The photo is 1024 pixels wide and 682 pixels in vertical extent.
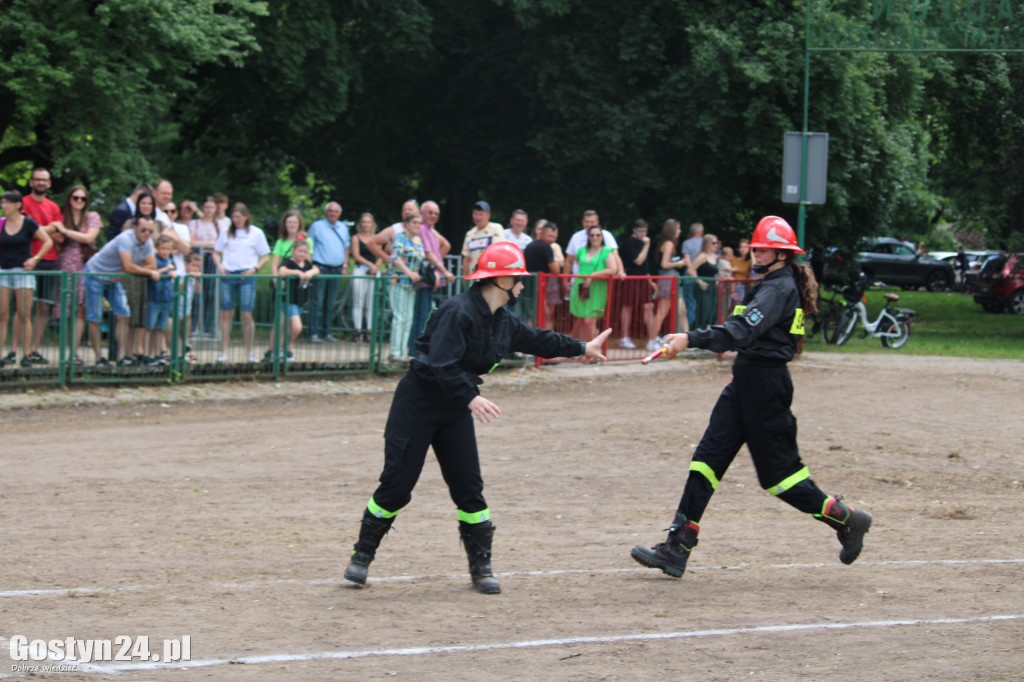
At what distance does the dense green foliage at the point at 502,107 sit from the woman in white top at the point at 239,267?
141 inches

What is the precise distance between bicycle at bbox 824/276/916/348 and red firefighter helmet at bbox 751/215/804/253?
49.5ft

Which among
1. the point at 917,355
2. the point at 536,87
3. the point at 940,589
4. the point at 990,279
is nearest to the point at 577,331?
the point at 917,355

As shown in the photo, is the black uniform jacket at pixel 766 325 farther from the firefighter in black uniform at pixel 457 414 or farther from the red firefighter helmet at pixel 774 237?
the firefighter in black uniform at pixel 457 414

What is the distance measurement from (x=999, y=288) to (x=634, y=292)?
2149 centimetres

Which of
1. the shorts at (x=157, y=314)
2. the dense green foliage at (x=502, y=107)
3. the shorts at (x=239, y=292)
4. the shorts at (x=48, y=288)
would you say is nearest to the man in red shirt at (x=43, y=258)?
the shorts at (x=48, y=288)

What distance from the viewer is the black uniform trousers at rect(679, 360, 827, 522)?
7.06m

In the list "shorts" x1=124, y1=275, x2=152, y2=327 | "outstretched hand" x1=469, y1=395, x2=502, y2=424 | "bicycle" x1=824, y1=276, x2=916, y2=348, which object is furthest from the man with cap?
"outstretched hand" x1=469, y1=395, x2=502, y2=424

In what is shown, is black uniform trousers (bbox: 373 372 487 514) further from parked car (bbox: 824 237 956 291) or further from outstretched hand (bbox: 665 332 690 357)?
parked car (bbox: 824 237 956 291)

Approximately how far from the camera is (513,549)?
25.1ft

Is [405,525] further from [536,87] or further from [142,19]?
[536,87]

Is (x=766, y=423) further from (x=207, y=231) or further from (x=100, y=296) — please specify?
(x=207, y=231)

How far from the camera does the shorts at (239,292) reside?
46.5 ft

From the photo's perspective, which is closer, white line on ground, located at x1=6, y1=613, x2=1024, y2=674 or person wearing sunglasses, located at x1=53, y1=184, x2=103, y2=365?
white line on ground, located at x1=6, y1=613, x2=1024, y2=674

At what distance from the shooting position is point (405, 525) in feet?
27.4
